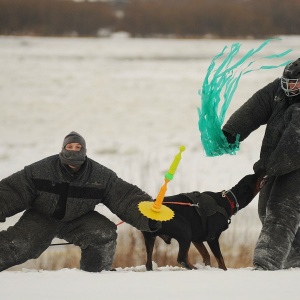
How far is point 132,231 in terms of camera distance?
7.03 metres

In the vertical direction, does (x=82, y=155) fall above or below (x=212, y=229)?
above

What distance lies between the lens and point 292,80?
4.96 m

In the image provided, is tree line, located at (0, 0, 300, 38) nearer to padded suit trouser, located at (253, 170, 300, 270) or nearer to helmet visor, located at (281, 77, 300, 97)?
helmet visor, located at (281, 77, 300, 97)

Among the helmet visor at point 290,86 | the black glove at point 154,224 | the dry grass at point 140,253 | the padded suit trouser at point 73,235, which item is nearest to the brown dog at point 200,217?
the black glove at point 154,224

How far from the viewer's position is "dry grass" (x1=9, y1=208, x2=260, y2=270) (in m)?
6.58

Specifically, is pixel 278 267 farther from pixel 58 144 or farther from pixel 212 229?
pixel 58 144

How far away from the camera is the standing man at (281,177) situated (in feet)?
15.9

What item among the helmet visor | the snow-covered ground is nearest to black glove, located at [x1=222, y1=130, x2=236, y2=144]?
the helmet visor

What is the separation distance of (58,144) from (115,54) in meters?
8.66

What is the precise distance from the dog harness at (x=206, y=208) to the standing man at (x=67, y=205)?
0.46 metres

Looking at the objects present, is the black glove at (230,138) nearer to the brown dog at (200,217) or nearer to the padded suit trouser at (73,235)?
the brown dog at (200,217)

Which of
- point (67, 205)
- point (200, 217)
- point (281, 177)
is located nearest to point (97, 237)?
point (67, 205)

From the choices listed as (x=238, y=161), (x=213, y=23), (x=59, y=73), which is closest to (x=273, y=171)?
(x=238, y=161)

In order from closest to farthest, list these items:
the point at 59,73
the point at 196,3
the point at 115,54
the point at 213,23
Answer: the point at 59,73
the point at 115,54
the point at 213,23
the point at 196,3
